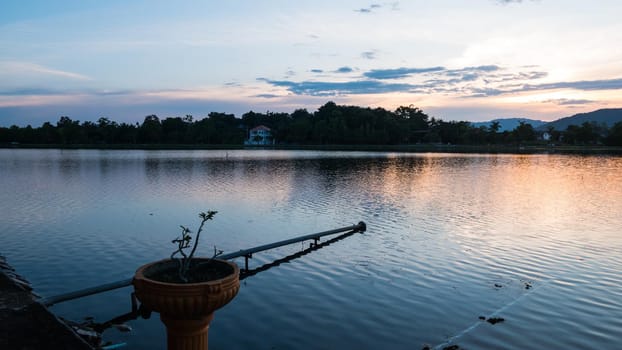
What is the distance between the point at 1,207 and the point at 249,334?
20.6m

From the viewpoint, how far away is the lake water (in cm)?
901

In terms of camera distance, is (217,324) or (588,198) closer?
(217,324)

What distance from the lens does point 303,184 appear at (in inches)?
1419

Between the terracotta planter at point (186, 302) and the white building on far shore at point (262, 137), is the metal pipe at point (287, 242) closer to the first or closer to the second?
the terracotta planter at point (186, 302)

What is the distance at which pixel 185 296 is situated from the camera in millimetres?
4551

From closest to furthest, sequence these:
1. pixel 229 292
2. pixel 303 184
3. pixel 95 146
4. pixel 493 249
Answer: pixel 229 292, pixel 493 249, pixel 303 184, pixel 95 146

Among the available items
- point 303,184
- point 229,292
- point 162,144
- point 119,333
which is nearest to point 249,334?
point 119,333

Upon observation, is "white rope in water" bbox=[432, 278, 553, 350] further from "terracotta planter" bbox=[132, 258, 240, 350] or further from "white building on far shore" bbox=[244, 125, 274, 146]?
"white building on far shore" bbox=[244, 125, 274, 146]

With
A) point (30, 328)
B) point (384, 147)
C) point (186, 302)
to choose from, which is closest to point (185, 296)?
point (186, 302)

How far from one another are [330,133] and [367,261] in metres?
129

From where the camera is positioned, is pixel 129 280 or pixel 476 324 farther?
pixel 129 280

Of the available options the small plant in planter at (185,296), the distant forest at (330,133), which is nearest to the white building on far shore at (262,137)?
the distant forest at (330,133)

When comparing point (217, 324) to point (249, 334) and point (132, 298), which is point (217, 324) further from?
point (132, 298)

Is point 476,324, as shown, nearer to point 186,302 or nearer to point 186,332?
point 186,332
